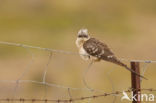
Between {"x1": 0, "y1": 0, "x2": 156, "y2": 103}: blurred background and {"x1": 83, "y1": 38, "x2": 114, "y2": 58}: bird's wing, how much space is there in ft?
15.4

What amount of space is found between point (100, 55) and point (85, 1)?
20683 mm

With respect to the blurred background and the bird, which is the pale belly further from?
the blurred background

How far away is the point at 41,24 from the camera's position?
25.2 metres

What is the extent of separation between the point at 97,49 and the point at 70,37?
1343 cm

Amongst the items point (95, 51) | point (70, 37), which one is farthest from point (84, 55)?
point (70, 37)

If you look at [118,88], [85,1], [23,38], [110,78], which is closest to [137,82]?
[118,88]

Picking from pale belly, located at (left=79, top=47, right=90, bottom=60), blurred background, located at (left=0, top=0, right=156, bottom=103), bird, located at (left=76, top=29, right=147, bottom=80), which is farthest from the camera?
blurred background, located at (left=0, top=0, right=156, bottom=103)

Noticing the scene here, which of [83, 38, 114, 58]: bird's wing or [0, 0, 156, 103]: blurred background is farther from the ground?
[0, 0, 156, 103]: blurred background

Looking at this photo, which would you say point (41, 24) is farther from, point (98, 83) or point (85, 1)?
point (98, 83)

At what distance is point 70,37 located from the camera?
22.6 meters

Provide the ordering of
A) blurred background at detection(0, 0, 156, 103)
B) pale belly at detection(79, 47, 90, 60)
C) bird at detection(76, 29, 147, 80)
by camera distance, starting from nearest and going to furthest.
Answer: bird at detection(76, 29, 147, 80), pale belly at detection(79, 47, 90, 60), blurred background at detection(0, 0, 156, 103)

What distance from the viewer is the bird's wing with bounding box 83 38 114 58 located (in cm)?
907

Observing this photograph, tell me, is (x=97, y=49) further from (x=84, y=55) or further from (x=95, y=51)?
(x=84, y=55)

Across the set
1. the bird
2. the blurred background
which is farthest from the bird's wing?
the blurred background
